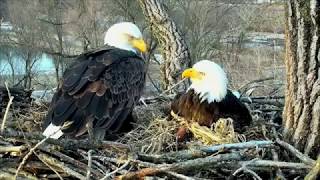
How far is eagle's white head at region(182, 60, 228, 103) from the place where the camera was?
11.1 ft

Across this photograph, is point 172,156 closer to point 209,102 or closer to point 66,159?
point 66,159

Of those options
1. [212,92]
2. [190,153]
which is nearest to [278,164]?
[190,153]

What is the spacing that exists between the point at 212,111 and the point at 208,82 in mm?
206

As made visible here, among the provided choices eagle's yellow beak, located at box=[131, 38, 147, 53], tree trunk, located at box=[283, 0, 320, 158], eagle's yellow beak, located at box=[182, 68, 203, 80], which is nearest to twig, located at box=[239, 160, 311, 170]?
tree trunk, located at box=[283, 0, 320, 158]

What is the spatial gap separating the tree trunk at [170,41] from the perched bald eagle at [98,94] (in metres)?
1.08

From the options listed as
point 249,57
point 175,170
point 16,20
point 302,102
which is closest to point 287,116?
point 302,102

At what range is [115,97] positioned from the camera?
335 cm

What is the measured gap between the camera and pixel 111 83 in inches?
132

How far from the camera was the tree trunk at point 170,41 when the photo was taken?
4.84 m

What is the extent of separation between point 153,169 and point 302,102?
0.88 metres

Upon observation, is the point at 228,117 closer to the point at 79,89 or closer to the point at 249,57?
the point at 79,89

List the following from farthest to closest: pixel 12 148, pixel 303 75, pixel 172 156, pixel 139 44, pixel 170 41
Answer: pixel 170 41 < pixel 139 44 < pixel 303 75 < pixel 172 156 < pixel 12 148

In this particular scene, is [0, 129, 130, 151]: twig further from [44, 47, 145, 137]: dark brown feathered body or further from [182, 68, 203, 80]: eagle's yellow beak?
[182, 68, 203, 80]: eagle's yellow beak

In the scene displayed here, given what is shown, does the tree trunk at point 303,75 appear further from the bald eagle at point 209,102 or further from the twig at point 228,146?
the bald eagle at point 209,102
